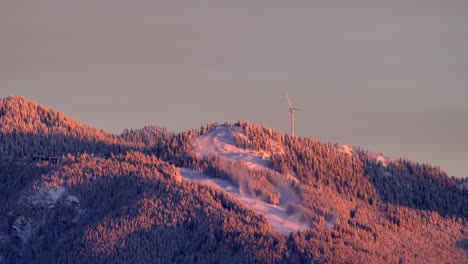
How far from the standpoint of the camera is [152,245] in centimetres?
18612

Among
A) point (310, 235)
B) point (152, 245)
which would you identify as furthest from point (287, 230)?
point (152, 245)

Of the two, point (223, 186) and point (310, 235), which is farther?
point (223, 186)

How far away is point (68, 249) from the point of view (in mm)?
189000

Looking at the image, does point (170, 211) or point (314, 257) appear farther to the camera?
point (170, 211)

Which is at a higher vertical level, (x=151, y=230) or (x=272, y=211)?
(x=272, y=211)

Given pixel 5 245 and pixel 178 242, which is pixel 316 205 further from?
pixel 5 245

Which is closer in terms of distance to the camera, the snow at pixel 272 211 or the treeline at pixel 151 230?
the treeline at pixel 151 230

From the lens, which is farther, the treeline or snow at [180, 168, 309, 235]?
snow at [180, 168, 309, 235]

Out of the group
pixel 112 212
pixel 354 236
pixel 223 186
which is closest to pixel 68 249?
pixel 112 212

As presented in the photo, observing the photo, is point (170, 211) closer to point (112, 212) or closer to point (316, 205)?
point (112, 212)

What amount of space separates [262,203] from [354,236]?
543 inches

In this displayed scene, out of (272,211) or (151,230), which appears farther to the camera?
(272,211)

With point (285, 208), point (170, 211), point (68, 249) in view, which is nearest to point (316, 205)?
point (285, 208)

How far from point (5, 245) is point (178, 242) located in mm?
25642
